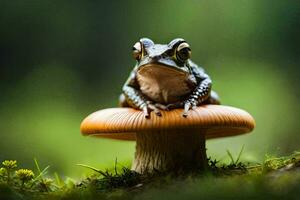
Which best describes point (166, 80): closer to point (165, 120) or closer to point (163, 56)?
point (163, 56)

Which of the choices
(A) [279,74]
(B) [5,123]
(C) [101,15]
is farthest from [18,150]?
(A) [279,74]

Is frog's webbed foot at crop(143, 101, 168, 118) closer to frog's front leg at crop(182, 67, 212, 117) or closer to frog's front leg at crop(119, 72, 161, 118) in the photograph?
frog's front leg at crop(119, 72, 161, 118)

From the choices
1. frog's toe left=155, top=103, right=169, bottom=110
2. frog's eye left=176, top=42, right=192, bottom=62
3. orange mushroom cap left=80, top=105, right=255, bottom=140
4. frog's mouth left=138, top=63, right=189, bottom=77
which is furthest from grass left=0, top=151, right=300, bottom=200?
frog's eye left=176, top=42, right=192, bottom=62

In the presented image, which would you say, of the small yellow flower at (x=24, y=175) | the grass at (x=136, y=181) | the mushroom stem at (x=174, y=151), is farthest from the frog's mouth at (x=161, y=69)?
the small yellow flower at (x=24, y=175)

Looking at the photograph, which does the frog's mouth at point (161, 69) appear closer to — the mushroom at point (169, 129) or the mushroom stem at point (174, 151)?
the mushroom at point (169, 129)

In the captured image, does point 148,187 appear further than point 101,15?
No

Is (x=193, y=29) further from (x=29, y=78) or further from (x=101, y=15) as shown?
(x=29, y=78)
